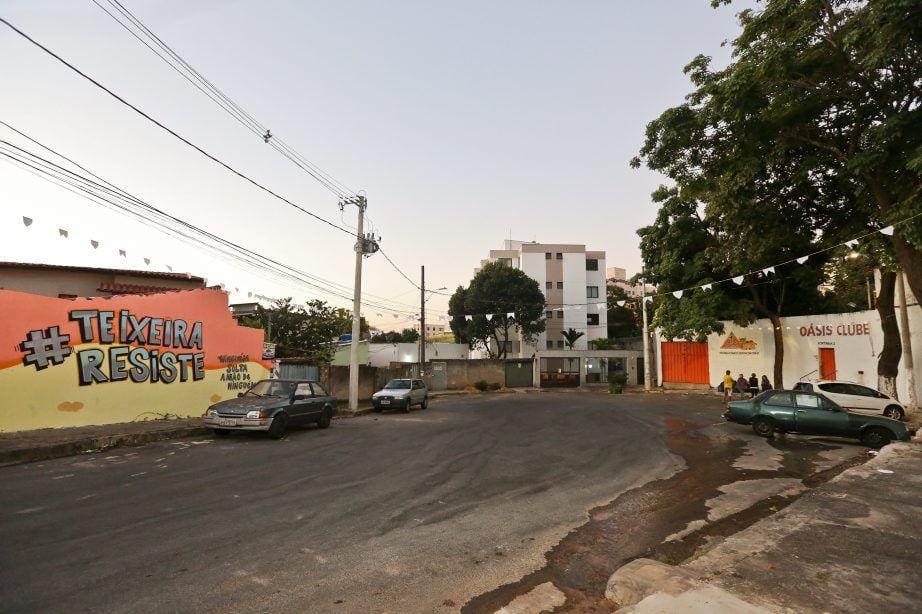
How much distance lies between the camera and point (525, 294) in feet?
179

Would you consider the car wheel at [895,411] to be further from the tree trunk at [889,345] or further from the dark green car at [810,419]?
the dark green car at [810,419]

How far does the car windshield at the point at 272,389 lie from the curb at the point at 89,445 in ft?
5.20

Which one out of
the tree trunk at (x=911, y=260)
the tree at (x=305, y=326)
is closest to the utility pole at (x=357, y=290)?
the tree at (x=305, y=326)

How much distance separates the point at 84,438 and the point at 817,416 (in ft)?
59.4

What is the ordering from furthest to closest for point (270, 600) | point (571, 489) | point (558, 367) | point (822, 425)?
point (558, 367) < point (822, 425) < point (571, 489) < point (270, 600)

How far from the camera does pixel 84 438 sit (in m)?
11.0

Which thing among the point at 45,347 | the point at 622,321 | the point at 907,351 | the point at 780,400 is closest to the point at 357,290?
the point at 45,347

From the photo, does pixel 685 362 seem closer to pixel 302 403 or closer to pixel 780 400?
pixel 780 400

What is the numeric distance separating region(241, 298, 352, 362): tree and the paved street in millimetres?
22080

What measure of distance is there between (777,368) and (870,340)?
14.1 feet

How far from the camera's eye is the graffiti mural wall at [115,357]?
1201cm

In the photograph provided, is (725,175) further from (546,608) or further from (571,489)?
(546,608)

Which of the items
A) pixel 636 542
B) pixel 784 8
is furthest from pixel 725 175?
pixel 636 542

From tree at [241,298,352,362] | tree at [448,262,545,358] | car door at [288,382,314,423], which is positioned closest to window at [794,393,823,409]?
car door at [288,382,314,423]
